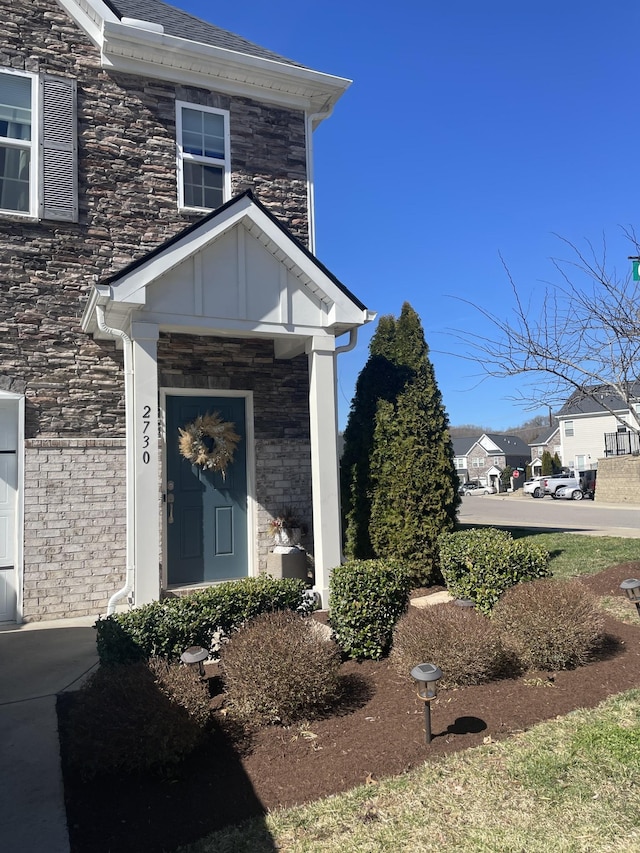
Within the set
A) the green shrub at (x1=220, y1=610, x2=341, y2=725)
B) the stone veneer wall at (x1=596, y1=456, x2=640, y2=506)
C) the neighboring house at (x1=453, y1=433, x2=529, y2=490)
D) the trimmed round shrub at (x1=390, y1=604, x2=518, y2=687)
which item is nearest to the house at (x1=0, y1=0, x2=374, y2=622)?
the green shrub at (x1=220, y1=610, x2=341, y2=725)

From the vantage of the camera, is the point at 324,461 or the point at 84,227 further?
the point at 84,227

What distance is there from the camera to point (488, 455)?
6125cm

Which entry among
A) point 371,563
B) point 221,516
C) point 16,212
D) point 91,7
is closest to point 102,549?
point 221,516

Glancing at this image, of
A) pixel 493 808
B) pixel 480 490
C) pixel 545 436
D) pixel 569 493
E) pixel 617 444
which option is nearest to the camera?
pixel 493 808

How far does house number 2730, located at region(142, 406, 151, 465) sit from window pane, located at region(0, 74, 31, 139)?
12.5ft

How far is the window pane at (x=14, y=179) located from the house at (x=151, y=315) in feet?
0.07

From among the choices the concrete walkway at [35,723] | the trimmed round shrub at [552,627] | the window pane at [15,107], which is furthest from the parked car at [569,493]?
the window pane at [15,107]

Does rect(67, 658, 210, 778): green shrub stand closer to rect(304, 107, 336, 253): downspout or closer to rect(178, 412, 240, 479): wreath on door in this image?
rect(178, 412, 240, 479): wreath on door

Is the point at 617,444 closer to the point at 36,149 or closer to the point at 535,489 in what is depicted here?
the point at 535,489

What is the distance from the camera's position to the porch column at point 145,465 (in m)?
5.71

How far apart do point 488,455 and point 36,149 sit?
57764 mm

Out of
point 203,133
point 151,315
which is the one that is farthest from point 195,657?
point 203,133

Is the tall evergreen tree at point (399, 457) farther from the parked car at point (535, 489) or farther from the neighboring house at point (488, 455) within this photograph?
the neighboring house at point (488, 455)

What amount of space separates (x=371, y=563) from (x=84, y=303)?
14.7ft
